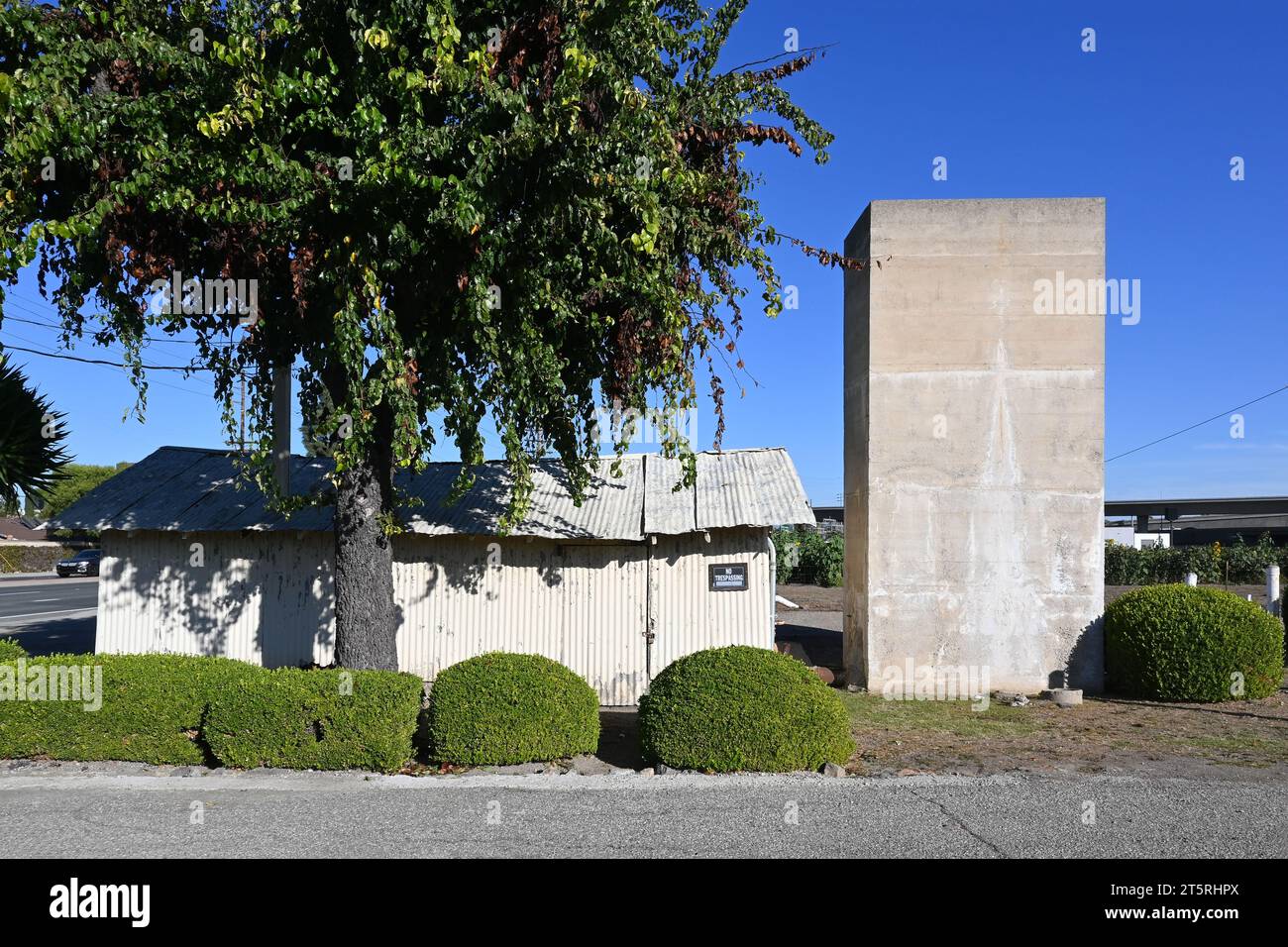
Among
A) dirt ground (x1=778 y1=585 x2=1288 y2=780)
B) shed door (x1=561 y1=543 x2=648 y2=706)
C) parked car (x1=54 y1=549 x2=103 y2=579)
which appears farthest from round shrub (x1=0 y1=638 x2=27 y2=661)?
parked car (x1=54 y1=549 x2=103 y2=579)

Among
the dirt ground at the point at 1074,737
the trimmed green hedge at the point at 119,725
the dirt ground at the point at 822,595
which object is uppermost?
the trimmed green hedge at the point at 119,725

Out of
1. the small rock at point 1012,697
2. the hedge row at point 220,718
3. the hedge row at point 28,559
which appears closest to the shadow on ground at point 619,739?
the hedge row at point 220,718

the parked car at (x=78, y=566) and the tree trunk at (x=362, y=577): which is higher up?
the tree trunk at (x=362, y=577)

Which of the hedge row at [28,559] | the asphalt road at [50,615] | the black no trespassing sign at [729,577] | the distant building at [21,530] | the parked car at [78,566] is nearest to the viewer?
the black no trespassing sign at [729,577]

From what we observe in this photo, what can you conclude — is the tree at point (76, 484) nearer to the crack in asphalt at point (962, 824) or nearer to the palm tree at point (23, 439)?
the palm tree at point (23, 439)

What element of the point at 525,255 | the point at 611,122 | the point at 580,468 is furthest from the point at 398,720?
the point at 611,122

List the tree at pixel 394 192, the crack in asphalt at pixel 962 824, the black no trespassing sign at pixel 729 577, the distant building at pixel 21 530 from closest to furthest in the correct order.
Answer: the crack in asphalt at pixel 962 824 → the tree at pixel 394 192 → the black no trespassing sign at pixel 729 577 → the distant building at pixel 21 530

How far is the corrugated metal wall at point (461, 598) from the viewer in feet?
40.7

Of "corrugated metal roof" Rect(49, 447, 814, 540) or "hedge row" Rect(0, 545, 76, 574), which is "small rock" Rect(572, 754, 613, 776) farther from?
"hedge row" Rect(0, 545, 76, 574)

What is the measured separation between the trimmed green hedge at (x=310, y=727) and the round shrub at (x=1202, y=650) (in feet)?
32.4

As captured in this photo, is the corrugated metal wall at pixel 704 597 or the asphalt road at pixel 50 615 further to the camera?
the asphalt road at pixel 50 615

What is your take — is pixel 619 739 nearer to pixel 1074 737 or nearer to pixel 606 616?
pixel 606 616

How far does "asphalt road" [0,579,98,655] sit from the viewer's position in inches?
701

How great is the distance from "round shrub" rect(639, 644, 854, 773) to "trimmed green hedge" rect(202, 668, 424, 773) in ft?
7.97
